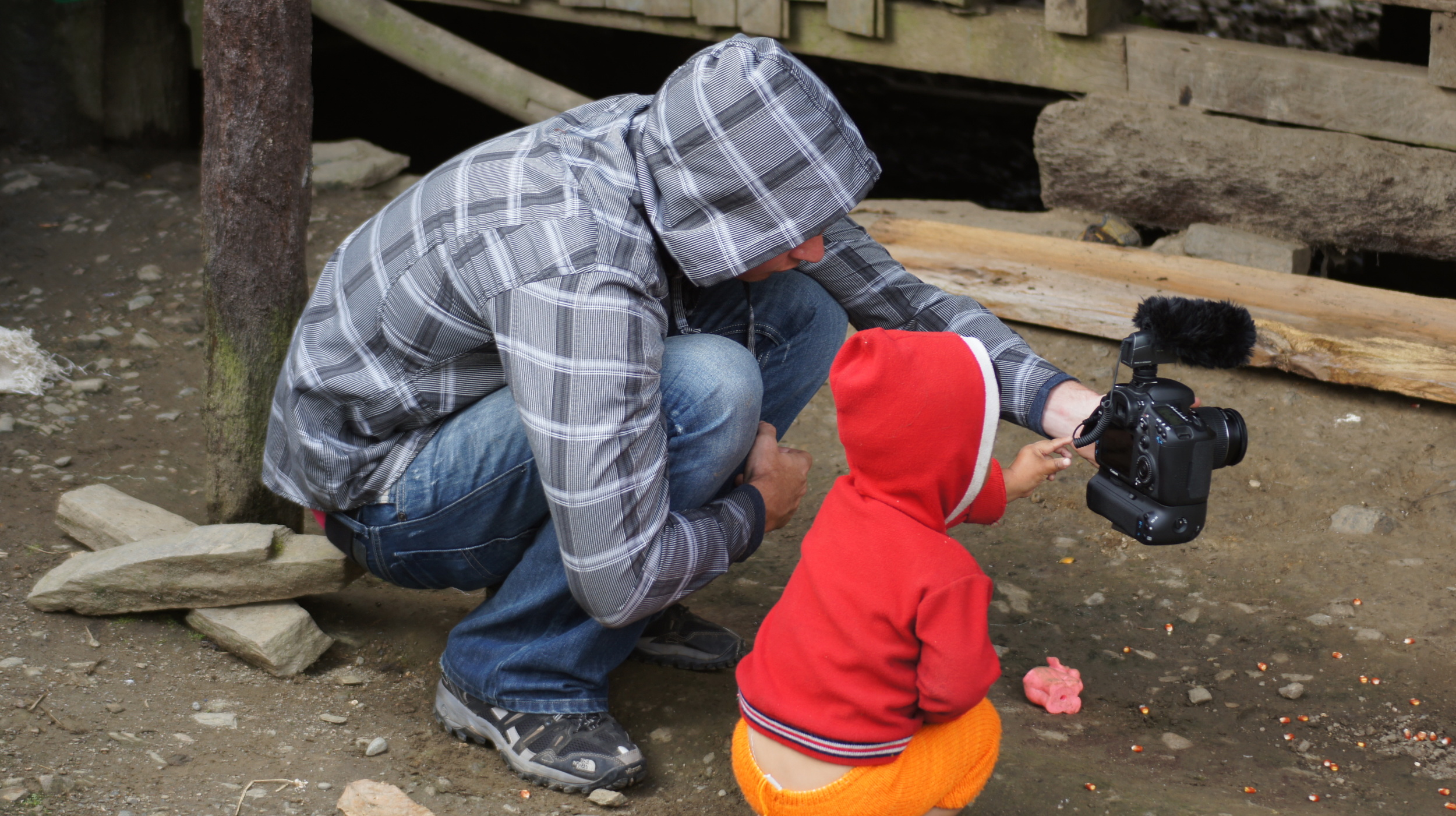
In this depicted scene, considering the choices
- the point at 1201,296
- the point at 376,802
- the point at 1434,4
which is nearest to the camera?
the point at 376,802

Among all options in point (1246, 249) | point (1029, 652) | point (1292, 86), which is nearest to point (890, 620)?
point (1029, 652)

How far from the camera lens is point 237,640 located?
2.36 metres

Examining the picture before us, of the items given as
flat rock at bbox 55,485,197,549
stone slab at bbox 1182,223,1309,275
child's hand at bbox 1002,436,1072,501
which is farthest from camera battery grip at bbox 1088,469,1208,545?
stone slab at bbox 1182,223,1309,275

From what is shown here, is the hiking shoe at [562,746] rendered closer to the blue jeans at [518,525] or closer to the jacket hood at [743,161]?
the blue jeans at [518,525]

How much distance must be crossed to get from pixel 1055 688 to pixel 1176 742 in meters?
0.24

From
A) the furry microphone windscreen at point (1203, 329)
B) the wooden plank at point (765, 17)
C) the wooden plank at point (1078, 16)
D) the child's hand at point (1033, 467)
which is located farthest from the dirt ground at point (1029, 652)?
the wooden plank at point (765, 17)

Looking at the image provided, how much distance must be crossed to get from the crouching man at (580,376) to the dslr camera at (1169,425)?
1.28 feet

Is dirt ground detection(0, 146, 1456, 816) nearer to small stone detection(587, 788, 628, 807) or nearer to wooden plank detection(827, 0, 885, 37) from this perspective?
small stone detection(587, 788, 628, 807)

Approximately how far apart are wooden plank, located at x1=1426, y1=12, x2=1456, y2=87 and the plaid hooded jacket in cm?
235

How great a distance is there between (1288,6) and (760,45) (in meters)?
6.32

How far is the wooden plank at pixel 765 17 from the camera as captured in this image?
14.5ft

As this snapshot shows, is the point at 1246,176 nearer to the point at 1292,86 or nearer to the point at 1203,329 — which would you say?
the point at 1292,86

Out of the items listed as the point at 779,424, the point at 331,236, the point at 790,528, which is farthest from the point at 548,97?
the point at 779,424

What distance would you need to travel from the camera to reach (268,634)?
7.70ft
